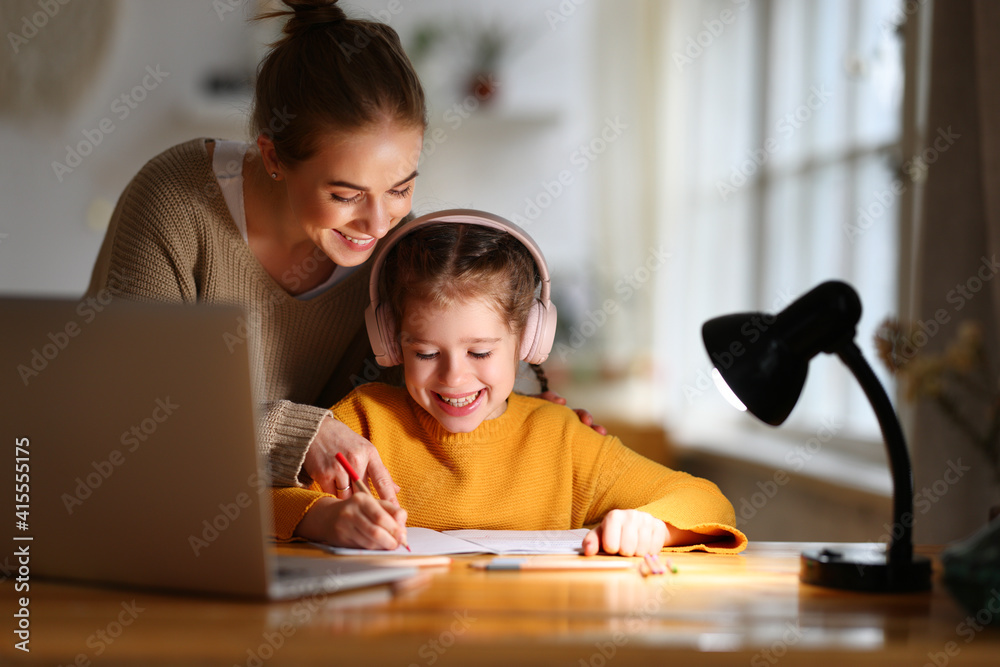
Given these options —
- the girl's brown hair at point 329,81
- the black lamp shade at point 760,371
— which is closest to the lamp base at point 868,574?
the black lamp shade at point 760,371

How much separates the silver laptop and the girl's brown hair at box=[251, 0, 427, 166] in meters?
0.59

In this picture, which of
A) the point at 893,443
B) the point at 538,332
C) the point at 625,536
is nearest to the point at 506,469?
the point at 538,332

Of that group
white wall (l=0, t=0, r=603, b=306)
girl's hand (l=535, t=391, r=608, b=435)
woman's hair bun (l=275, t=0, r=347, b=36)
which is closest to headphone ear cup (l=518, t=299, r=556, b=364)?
girl's hand (l=535, t=391, r=608, b=435)

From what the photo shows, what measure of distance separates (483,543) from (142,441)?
42 cm

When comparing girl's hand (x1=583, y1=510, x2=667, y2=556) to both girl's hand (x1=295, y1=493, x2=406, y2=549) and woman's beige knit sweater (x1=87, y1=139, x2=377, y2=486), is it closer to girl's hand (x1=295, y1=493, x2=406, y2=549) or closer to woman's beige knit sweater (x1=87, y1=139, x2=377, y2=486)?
girl's hand (x1=295, y1=493, x2=406, y2=549)

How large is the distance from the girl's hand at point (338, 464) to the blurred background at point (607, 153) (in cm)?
184

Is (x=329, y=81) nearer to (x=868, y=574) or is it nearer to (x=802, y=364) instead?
(x=802, y=364)

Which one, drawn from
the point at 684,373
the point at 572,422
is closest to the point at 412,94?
the point at 572,422

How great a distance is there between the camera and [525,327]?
127cm

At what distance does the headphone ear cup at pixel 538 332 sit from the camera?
49.8 inches

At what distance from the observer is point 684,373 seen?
11.9 ft

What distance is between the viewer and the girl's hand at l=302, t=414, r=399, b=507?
44.1 inches

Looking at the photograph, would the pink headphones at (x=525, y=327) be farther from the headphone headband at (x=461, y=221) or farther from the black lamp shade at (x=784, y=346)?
the black lamp shade at (x=784, y=346)

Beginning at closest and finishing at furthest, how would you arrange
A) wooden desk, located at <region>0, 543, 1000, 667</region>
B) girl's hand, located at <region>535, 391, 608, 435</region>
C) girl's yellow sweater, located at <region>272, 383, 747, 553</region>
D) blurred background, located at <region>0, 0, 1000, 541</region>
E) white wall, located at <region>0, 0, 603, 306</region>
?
wooden desk, located at <region>0, 543, 1000, 667</region>, girl's yellow sweater, located at <region>272, 383, 747, 553</region>, girl's hand, located at <region>535, 391, 608, 435</region>, blurred background, located at <region>0, 0, 1000, 541</region>, white wall, located at <region>0, 0, 603, 306</region>
